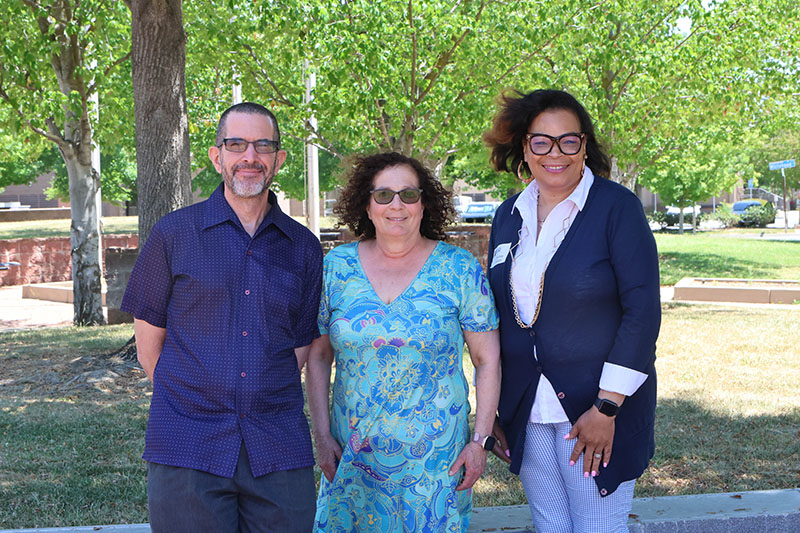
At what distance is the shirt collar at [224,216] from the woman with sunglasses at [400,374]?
0.92 ft

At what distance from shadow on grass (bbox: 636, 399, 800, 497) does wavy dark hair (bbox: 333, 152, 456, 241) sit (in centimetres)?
238

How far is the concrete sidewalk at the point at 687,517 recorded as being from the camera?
12.5 ft

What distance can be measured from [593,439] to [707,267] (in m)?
18.8

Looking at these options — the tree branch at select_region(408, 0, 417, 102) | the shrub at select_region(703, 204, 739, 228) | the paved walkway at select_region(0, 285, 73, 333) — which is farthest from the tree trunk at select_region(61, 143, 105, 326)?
the shrub at select_region(703, 204, 739, 228)

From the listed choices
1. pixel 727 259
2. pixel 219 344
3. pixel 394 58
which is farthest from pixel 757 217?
pixel 219 344

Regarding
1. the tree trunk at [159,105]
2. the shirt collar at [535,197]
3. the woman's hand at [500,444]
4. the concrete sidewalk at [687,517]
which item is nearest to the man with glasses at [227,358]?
the woman's hand at [500,444]

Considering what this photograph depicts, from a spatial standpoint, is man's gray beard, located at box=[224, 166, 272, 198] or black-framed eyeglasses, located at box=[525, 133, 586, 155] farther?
black-framed eyeglasses, located at box=[525, 133, 586, 155]

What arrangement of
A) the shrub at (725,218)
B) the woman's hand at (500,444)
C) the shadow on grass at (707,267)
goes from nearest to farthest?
the woman's hand at (500,444) < the shadow on grass at (707,267) < the shrub at (725,218)

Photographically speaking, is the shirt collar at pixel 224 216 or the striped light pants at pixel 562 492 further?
the striped light pants at pixel 562 492

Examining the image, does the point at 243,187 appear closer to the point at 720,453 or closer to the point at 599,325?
the point at 599,325

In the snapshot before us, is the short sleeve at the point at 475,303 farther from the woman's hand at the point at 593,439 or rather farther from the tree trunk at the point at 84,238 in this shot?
the tree trunk at the point at 84,238

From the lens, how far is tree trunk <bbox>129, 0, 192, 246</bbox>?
24.3 feet

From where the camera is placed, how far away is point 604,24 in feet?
36.8

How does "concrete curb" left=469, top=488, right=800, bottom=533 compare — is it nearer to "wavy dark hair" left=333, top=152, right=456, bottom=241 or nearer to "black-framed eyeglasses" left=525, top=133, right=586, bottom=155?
"wavy dark hair" left=333, top=152, right=456, bottom=241
